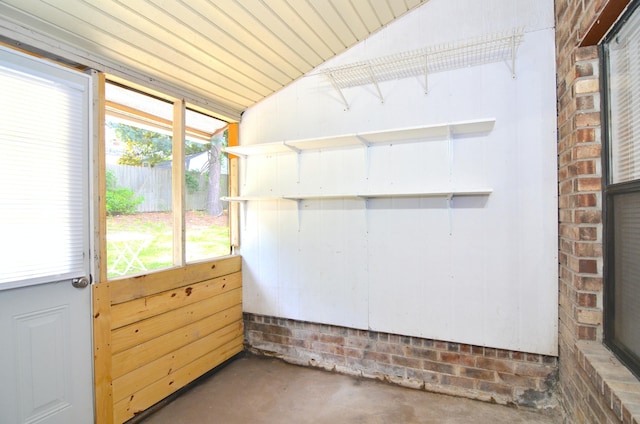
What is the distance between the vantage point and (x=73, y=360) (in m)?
1.75

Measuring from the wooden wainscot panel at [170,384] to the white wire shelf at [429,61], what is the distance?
2.40 m

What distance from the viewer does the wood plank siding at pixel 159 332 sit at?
1.90 metres

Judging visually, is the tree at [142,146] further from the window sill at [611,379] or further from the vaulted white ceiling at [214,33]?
the window sill at [611,379]

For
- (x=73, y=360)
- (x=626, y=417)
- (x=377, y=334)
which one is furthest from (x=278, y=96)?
(x=626, y=417)

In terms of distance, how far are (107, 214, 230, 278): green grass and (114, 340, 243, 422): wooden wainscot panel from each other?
0.79m

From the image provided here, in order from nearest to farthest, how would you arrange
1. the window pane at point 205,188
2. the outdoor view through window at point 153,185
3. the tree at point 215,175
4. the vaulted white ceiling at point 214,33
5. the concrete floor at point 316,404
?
1. the vaulted white ceiling at point 214,33
2. the concrete floor at point 316,404
3. the outdoor view through window at point 153,185
4. the window pane at point 205,188
5. the tree at point 215,175

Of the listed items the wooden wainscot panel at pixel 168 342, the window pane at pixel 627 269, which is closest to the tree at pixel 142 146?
the wooden wainscot panel at pixel 168 342

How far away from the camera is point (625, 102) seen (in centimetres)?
133

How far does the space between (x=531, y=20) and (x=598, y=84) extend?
83 cm

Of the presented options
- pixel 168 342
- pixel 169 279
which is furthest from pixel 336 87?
pixel 168 342

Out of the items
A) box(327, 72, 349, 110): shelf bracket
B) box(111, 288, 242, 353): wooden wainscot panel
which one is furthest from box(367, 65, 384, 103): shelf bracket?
box(111, 288, 242, 353): wooden wainscot panel

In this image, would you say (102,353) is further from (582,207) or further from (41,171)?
(582,207)

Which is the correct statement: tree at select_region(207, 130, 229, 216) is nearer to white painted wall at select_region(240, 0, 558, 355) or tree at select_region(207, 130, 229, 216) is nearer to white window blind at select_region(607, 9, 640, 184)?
white painted wall at select_region(240, 0, 558, 355)

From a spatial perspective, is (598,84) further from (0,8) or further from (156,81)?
(0,8)
